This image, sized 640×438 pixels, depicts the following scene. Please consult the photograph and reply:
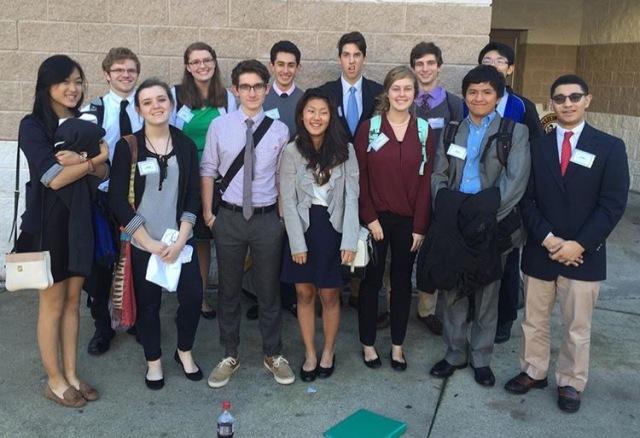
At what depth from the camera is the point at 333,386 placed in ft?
12.7

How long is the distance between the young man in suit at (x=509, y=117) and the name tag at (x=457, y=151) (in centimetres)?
80

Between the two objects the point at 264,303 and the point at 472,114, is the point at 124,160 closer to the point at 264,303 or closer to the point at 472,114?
the point at 264,303

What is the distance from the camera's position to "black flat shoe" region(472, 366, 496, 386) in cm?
390

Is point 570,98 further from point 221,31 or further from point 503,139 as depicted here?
point 221,31

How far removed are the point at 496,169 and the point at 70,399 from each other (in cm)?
282

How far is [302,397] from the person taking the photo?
374cm

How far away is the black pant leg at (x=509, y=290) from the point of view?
438cm

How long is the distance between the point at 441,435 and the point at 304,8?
11.9 ft

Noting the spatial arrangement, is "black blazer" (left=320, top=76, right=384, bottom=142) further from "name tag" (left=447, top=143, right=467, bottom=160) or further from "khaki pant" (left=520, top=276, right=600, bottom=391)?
"khaki pant" (left=520, top=276, right=600, bottom=391)

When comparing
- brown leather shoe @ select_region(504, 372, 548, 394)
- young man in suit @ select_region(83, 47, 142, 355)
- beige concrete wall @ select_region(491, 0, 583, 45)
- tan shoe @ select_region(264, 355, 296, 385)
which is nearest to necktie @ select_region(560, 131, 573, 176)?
brown leather shoe @ select_region(504, 372, 548, 394)

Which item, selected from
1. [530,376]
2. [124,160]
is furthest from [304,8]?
[530,376]

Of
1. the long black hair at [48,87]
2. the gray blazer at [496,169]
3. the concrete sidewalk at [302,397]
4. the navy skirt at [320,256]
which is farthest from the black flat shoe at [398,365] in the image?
the long black hair at [48,87]

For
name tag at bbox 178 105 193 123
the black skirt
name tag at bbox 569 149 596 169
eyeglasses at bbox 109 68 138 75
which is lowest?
the black skirt

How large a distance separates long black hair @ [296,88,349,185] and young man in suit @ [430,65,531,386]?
2.06 ft
